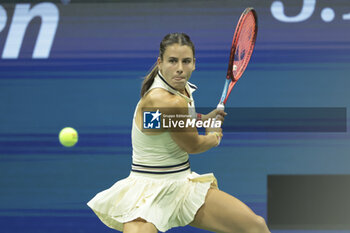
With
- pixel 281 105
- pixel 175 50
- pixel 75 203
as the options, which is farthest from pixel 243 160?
pixel 175 50

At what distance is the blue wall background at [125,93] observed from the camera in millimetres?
4879

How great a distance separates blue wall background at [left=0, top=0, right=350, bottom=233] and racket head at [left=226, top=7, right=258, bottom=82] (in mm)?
842

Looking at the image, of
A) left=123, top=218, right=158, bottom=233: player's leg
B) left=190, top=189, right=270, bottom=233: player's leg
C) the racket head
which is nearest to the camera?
left=123, top=218, right=158, bottom=233: player's leg

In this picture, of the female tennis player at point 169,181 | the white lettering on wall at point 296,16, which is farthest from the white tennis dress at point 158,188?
the white lettering on wall at point 296,16

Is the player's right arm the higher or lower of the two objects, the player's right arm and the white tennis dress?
the higher

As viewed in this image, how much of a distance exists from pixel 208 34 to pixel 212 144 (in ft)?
5.00

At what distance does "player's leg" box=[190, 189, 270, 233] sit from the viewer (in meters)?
3.50

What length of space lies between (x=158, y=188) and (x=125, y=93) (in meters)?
1.55

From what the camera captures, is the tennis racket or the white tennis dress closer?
the white tennis dress

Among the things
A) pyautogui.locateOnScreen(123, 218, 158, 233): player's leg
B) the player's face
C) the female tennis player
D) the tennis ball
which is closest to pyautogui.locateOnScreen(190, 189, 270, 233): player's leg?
the female tennis player

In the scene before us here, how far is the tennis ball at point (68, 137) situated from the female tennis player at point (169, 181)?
126cm

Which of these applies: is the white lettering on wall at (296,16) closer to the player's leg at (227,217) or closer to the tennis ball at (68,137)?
the tennis ball at (68,137)

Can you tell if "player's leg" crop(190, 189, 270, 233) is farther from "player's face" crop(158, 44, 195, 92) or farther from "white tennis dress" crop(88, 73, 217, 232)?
"player's face" crop(158, 44, 195, 92)

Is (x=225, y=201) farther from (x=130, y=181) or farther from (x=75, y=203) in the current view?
(x=75, y=203)
